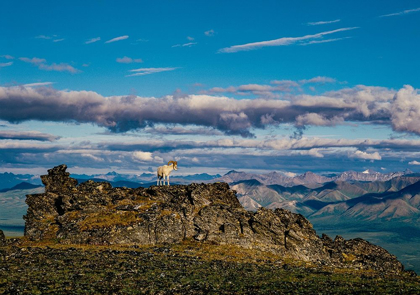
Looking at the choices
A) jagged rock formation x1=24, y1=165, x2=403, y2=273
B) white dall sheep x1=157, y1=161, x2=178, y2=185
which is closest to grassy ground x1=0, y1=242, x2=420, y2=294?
jagged rock formation x1=24, y1=165, x2=403, y2=273

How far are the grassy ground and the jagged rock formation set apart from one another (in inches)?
241

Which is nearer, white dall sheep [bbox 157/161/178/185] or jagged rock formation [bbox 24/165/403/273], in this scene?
jagged rock formation [bbox 24/165/403/273]

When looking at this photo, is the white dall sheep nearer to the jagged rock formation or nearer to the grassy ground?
the jagged rock formation

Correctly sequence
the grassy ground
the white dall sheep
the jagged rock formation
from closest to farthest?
the grassy ground
the jagged rock formation
the white dall sheep

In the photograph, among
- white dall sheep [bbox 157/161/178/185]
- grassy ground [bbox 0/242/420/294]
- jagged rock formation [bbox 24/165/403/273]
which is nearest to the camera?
grassy ground [bbox 0/242/420/294]

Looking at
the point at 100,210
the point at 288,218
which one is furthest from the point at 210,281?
the point at 288,218

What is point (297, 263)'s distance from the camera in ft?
245

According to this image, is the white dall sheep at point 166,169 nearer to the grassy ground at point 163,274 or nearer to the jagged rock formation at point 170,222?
Answer: the jagged rock formation at point 170,222

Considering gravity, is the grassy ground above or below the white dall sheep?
below

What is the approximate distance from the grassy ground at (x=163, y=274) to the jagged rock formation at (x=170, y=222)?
6.13m

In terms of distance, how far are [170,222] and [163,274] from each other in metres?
28.1

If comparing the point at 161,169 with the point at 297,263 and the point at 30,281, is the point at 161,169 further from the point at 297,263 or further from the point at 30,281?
the point at 30,281

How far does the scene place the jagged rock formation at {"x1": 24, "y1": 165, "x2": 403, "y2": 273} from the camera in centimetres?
8375

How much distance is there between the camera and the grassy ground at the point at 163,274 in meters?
51.9
